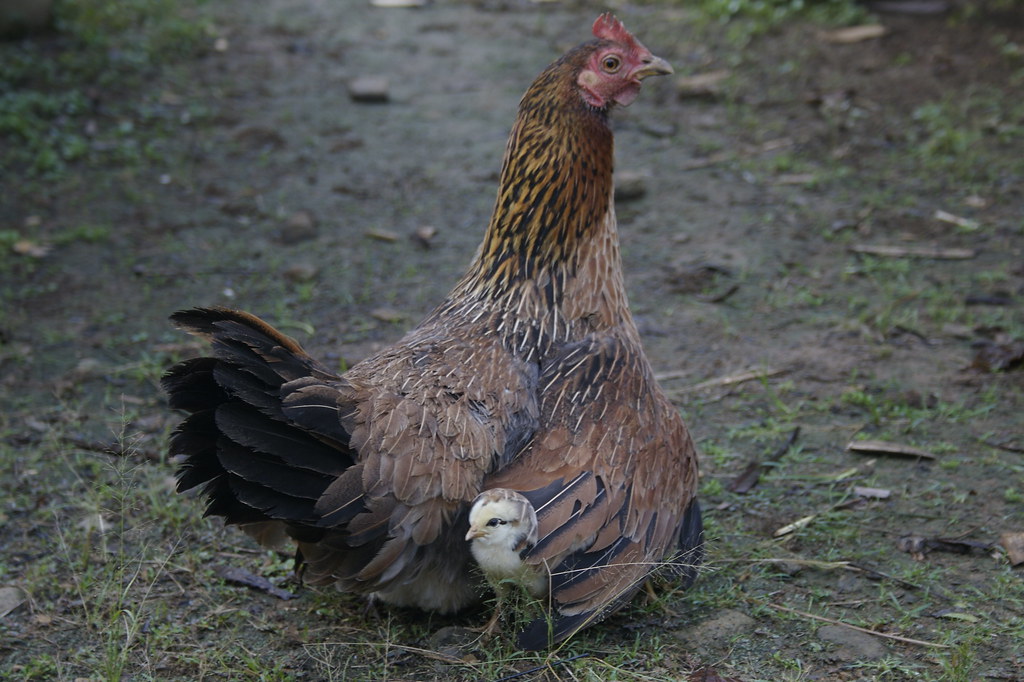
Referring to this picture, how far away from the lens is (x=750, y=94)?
805 cm

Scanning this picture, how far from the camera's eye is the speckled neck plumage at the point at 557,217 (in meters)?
3.71

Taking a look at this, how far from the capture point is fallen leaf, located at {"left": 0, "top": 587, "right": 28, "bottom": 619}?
346 centimetres

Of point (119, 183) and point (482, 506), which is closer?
point (482, 506)

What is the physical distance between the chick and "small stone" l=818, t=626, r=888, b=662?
0.96m

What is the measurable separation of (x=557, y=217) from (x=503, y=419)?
2.86ft

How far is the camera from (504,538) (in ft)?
9.72

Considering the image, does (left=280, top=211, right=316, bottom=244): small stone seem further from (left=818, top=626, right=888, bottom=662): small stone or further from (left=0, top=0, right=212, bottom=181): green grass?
(left=818, top=626, right=888, bottom=662): small stone

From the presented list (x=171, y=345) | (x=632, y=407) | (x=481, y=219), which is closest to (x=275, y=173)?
(x=481, y=219)

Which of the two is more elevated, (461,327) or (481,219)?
(461,327)

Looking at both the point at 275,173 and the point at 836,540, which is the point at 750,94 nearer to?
the point at 275,173

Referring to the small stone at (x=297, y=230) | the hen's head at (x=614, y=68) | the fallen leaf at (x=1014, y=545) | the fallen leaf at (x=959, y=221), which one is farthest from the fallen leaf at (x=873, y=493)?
the small stone at (x=297, y=230)

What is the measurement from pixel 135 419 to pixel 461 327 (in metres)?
1.84

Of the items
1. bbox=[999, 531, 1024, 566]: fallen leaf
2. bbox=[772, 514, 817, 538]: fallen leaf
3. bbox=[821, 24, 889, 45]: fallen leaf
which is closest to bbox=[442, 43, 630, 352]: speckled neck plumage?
bbox=[772, 514, 817, 538]: fallen leaf

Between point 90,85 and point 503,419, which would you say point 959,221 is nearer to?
point 503,419
